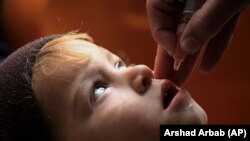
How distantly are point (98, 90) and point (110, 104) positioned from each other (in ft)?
0.14

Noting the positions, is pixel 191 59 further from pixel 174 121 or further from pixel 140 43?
pixel 140 43

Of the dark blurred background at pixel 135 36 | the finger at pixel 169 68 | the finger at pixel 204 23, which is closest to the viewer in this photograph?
the finger at pixel 204 23

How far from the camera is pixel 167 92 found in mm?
812

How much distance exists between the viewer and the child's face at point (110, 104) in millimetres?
754

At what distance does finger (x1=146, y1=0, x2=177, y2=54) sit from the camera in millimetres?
845

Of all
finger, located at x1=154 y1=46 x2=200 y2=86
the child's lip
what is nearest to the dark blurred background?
finger, located at x1=154 y1=46 x2=200 y2=86

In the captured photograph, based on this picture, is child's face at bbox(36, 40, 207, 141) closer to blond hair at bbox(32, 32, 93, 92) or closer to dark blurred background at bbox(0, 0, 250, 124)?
blond hair at bbox(32, 32, 93, 92)

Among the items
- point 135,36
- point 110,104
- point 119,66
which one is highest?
point 135,36

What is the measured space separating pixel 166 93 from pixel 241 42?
1.75ft

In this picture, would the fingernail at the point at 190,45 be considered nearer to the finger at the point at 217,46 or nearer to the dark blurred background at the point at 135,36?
the finger at the point at 217,46

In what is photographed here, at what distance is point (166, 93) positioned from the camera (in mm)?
811

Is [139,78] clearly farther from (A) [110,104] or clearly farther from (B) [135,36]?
(B) [135,36]

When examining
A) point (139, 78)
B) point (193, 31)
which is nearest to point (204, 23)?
point (193, 31)

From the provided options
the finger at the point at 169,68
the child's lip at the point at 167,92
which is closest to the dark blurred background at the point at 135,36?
the finger at the point at 169,68
